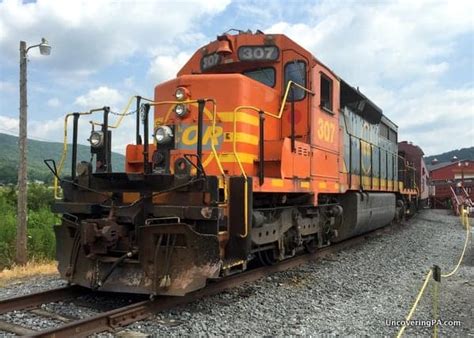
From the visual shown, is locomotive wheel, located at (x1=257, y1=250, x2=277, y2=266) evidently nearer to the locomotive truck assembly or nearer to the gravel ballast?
the locomotive truck assembly

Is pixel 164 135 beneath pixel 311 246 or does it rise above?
above

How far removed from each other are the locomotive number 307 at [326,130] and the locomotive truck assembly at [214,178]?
0.07 m

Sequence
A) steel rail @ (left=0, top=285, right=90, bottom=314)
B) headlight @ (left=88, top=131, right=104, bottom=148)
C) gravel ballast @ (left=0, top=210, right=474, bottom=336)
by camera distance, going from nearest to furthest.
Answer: gravel ballast @ (left=0, top=210, right=474, bottom=336) → steel rail @ (left=0, top=285, right=90, bottom=314) → headlight @ (left=88, top=131, right=104, bottom=148)

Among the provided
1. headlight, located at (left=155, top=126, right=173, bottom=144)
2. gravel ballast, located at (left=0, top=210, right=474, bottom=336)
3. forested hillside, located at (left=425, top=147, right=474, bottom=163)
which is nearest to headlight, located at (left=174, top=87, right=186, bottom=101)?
headlight, located at (left=155, top=126, right=173, bottom=144)

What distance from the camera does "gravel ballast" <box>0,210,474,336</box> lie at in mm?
4938

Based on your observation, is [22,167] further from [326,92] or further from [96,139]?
[326,92]

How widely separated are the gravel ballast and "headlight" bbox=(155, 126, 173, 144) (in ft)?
6.87

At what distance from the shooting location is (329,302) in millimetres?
6078

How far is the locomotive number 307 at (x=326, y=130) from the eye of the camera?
8.24 metres

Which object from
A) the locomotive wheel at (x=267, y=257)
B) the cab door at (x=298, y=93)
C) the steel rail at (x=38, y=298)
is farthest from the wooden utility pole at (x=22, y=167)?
the cab door at (x=298, y=93)

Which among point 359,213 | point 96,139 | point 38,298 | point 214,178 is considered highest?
point 96,139

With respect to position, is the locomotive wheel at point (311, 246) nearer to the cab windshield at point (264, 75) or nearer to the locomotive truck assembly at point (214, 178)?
the locomotive truck assembly at point (214, 178)

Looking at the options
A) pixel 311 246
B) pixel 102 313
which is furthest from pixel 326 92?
pixel 102 313

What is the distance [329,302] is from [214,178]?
2268mm
